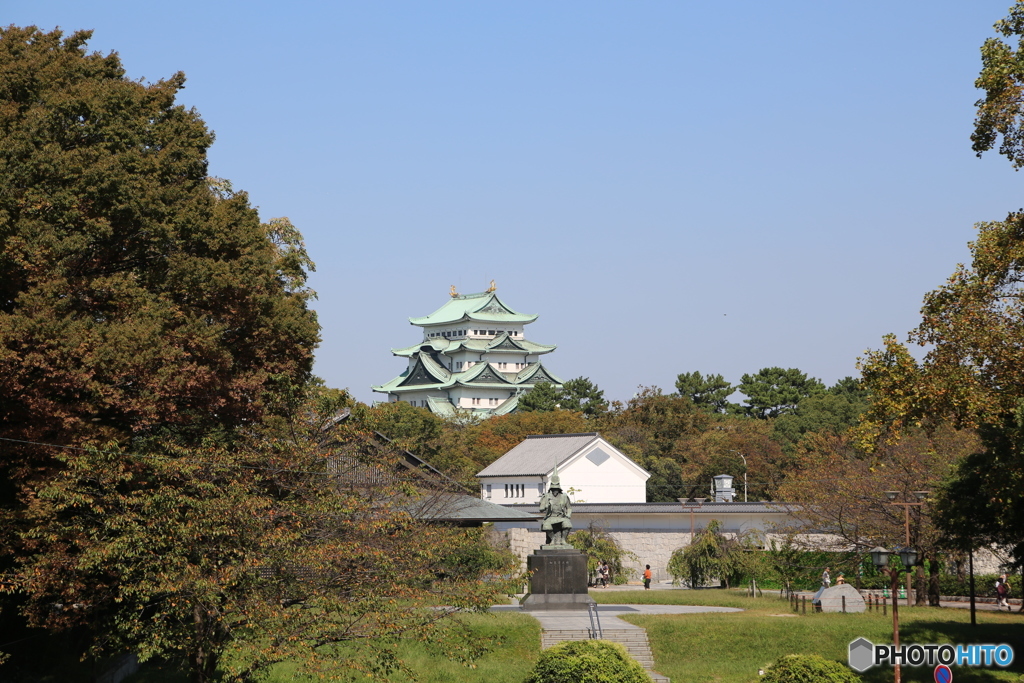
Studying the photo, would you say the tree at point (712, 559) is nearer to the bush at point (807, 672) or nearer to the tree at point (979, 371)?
the tree at point (979, 371)

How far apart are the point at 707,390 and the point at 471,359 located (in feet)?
103

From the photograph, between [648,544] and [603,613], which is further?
[648,544]

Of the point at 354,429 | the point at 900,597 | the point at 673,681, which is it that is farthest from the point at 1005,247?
the point at 900,597

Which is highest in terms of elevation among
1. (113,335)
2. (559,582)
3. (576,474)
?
(113,335)

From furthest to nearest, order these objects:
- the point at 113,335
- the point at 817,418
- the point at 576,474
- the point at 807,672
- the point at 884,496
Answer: the point at 817,418
the point at 576,474
the point at 884,496
the point at 113,335
the point at 807,672

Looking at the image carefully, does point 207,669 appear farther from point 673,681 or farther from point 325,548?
point 673,681

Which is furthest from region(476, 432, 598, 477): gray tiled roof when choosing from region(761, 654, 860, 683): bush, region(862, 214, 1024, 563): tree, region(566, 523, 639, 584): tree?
region(761, 654, 860, 683): bush

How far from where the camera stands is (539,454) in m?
55.5

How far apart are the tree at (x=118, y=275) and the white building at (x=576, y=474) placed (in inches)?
1341

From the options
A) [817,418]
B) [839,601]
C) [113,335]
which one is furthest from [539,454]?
[113,335]

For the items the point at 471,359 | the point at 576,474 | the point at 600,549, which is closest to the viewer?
the point at 600,549

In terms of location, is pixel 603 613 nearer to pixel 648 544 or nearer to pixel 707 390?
pixel 648 544

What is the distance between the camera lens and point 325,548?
16.0 m

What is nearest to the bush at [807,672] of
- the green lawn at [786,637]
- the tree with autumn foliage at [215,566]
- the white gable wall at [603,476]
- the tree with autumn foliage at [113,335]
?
the tree with autumn foliage at [215,566]
